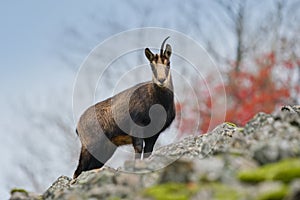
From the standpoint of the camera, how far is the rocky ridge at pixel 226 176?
21.6 ft

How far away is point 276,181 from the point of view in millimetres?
6676

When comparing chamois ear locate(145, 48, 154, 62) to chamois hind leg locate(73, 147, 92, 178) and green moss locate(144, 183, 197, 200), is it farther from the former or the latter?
green moss locate(144, 183, 197, 200)

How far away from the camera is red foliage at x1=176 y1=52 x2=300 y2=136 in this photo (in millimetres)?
33031

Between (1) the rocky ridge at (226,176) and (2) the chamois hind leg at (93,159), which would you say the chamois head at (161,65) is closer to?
(2) the chamois hind leg at (93,159)

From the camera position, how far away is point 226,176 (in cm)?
704

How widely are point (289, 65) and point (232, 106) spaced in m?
5.10

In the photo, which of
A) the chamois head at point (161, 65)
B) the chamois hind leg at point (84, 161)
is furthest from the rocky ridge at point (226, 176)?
the chamois hind leg at point (84, 161)

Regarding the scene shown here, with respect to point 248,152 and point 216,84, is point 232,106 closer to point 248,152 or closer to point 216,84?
point 216,84

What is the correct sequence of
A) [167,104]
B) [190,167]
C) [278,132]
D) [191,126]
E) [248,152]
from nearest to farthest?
[190,167]
[248,152]
[278,132]
[167,104]
[191,126]

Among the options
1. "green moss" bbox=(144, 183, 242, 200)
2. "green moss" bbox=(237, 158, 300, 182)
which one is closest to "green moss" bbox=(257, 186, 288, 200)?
"green moss" bbox=(144, 183, 242, 200)

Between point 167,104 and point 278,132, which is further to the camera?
point 167,104

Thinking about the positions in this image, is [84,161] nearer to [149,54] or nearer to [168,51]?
[149,54]

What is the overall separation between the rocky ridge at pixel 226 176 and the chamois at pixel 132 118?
3.95 meters

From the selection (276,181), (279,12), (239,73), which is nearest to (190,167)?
(276,181)
